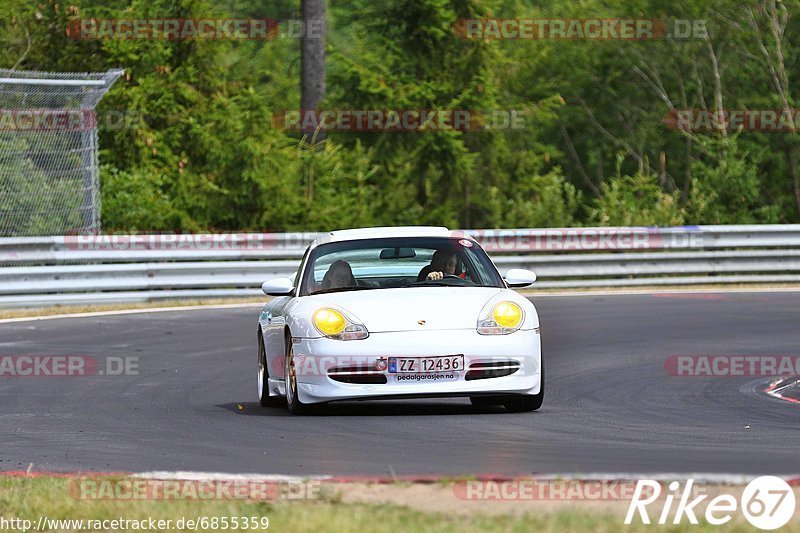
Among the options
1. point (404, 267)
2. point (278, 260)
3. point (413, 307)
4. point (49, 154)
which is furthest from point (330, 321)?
point (278, 260)

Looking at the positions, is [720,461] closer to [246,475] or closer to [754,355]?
[246,475]

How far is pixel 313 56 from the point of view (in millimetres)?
33781

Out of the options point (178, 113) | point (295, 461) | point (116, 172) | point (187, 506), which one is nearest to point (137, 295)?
point (116, 172)

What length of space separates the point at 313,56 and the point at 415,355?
23.6 metres

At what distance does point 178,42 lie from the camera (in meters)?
31.8

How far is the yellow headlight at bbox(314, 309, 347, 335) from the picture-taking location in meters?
11.0

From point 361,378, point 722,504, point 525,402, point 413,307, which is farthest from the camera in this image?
point 525,402

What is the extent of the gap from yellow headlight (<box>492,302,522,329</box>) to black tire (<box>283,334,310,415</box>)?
4.68ft

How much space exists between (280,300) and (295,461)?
13.2 ft

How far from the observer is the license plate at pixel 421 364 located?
1077 cm

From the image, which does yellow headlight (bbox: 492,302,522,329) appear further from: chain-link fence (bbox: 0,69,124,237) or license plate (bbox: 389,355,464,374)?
chain-link fence (bbox: 0,69,124,237)

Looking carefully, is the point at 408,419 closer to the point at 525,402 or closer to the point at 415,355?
the point at 415,355

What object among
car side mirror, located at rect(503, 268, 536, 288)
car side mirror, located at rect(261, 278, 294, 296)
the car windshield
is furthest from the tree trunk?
car side mirror, located at rect(503, 268, 536, 288)

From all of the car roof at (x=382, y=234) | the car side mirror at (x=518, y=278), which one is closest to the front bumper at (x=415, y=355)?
the car side mirror at (x=518, y=278)
